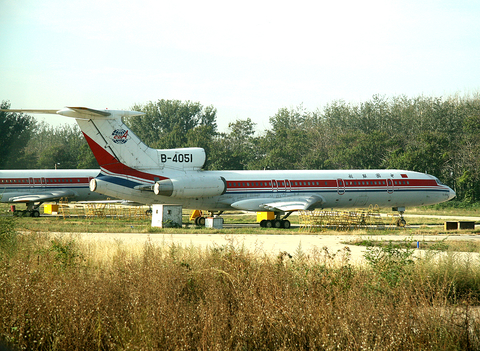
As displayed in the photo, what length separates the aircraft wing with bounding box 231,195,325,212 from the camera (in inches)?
1076

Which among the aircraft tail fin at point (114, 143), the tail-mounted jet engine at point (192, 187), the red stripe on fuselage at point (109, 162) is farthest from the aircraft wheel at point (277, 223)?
the red stripe on fuselage at point (109, 162)

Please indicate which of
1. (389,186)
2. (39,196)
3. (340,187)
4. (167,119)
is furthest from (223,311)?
(167,119)

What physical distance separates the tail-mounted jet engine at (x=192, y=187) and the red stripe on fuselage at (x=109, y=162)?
1296mm

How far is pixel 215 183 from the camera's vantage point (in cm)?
2764

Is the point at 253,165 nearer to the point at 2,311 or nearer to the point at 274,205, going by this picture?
the point at 274,205

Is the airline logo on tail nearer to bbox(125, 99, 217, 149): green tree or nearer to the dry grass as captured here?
the dry grass

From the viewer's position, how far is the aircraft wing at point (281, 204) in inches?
1076

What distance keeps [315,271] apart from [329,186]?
843 inches

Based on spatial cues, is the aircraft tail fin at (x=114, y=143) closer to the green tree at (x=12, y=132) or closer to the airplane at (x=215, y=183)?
the airplane at (x=215, y=183)

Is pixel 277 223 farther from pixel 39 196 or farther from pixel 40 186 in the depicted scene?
pixel 40 186

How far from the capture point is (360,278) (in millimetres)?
9336

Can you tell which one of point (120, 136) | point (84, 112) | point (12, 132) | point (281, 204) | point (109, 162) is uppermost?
point (12, 132)

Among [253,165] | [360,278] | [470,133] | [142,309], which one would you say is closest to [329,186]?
[360,278]

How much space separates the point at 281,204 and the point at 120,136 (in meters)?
9.07
